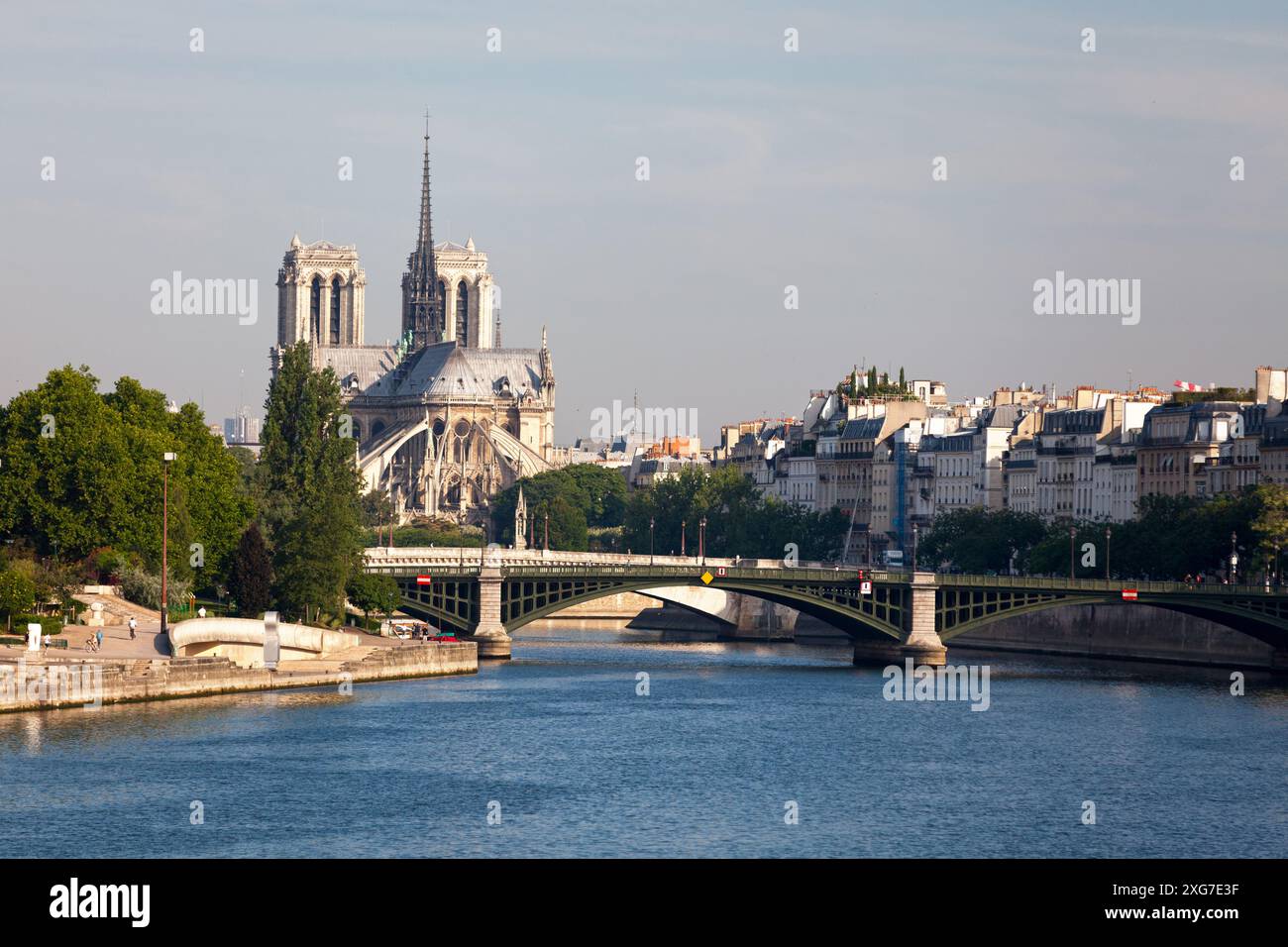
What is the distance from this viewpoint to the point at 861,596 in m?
81.8

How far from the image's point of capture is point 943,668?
260 ft

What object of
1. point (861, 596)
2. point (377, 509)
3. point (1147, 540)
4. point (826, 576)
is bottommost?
point (861, 596)

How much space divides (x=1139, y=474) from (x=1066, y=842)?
210 ft

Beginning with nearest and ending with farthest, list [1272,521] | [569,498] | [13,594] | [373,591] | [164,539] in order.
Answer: [13,594], [164,539], [373,591], [1272,521], [569,498]

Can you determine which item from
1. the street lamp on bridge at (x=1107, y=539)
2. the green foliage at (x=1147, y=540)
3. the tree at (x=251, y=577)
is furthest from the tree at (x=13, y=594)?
the green foliage at (x=1147, y=540)

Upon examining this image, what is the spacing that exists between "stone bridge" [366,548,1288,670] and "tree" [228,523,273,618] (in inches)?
277

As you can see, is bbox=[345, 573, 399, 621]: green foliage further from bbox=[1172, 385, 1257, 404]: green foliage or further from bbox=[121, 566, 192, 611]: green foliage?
bbox=[1172, 385, 1257, 404]: green foliage

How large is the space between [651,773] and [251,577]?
84.2 ft

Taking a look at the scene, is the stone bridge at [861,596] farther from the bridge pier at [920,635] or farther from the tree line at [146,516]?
the tree line at [146,516]

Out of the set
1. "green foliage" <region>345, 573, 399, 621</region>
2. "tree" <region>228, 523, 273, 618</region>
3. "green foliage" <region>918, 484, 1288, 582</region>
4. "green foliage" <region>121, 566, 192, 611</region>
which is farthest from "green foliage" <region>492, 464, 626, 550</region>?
"green foliage" <region>121, 566, 192, 611</region>

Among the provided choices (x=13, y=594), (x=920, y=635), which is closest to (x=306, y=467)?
→ (x=920, y=635)

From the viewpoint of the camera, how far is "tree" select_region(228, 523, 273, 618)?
72.8 meters

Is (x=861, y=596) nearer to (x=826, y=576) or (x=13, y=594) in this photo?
(x=826, y=576)
